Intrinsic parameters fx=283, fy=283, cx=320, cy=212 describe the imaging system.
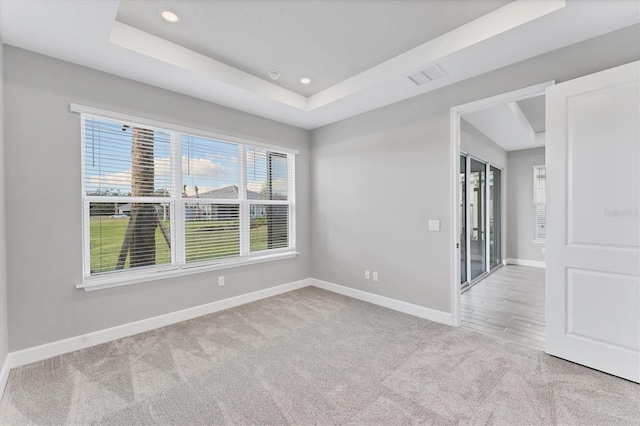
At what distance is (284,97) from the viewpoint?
3566mm

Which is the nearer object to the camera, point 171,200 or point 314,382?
point 314,382

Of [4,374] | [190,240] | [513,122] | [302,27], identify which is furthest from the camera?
[513,122]

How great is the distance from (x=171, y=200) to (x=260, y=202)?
1222 millimetres

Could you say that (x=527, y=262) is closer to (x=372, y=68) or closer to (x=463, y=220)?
(x=463, y=220)

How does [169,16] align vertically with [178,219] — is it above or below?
above

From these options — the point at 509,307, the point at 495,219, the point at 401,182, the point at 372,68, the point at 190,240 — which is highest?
the point at 372,68

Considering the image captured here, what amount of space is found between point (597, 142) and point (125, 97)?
423cm

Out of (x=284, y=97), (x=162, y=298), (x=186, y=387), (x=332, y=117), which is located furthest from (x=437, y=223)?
(x=162, y=298)

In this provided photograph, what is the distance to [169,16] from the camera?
88.4 inches

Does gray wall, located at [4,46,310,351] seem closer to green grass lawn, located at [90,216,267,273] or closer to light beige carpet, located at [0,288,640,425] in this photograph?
green grass lawn, located at [90,216,267,273]

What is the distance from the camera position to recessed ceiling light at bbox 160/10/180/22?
220 centimetres

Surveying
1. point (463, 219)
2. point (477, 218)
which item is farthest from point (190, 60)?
point (477, 218)

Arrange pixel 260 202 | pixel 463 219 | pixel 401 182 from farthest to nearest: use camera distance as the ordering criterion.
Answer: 1. pixel 463 219
2. pixel 260 202
3. pixel 401 182

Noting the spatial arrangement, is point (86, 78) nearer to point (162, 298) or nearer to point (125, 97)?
point (125, 97)
